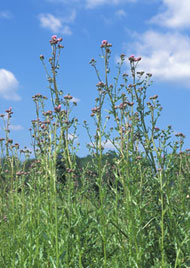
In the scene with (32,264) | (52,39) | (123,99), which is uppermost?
(52,39)

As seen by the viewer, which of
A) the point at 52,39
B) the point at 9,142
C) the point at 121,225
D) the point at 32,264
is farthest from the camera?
the point at 9,142

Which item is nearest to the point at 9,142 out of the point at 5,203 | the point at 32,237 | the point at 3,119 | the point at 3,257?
the point at 3,119

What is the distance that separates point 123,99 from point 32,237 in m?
1.52

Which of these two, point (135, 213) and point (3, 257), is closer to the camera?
point (135, 213)

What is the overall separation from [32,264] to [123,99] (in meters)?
1.70

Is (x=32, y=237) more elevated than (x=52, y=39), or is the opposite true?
(x=52, y=39)

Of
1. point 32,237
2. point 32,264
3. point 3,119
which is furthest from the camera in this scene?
point 3,119

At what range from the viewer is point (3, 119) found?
18.3 feet

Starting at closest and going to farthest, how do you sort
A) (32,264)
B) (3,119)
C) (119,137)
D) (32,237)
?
(32,264), (32,237), (119,137), (3,119)

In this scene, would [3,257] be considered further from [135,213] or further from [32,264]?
[135,213]

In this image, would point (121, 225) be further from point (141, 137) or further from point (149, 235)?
point (141, 137)

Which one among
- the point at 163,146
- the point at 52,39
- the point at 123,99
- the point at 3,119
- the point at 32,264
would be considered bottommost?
the point at 32,264

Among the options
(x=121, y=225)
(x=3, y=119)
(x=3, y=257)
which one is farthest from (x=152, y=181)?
(x=3, y=119)

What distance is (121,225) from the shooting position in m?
3.97
